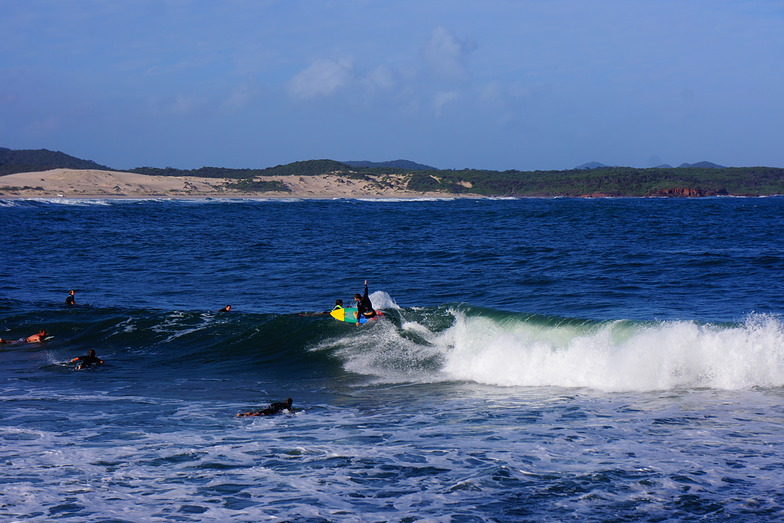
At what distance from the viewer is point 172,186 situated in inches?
5989

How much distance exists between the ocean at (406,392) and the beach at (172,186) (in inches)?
3996

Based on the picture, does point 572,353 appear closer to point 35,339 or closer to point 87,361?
point 87,361

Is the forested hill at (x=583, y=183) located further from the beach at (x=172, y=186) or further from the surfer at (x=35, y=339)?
the surfer at (x=35, y=339)

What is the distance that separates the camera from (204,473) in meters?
10.9

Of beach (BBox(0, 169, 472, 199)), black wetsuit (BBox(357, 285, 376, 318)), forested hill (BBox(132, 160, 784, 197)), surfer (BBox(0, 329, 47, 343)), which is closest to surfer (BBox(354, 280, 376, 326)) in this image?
black wetsuit (BBox(357, 285, 376, 318))

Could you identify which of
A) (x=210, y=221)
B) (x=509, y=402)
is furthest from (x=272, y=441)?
(x=210, y=221)

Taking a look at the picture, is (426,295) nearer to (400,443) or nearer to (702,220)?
(400,443)

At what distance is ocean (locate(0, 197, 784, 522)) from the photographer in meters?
9.93

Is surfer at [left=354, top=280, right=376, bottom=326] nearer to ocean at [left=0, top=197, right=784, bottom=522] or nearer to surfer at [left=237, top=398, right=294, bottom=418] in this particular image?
ocean at [left=0, top=197, right=784, bottom=522]

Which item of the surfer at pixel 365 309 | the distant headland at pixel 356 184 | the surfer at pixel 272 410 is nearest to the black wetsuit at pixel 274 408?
the surfer at pixel 272 410

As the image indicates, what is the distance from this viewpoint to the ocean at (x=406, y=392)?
9930 millimetres

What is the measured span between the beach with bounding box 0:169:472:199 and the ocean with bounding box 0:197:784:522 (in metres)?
102

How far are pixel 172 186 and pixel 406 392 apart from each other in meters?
144

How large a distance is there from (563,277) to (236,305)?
A: 13.1 m
